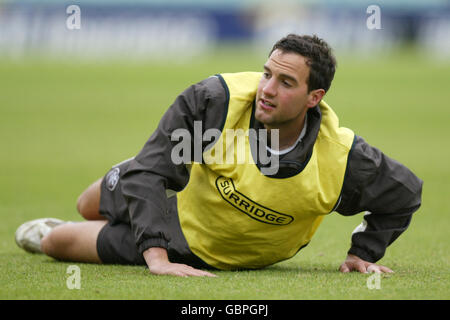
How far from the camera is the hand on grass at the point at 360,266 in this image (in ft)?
16.3

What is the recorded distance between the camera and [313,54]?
15.4 ft

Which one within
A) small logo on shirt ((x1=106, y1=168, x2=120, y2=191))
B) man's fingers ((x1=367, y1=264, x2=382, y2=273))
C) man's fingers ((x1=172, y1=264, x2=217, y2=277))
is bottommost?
man's fingers ((x1=367, y1=264, x2=382, y2=273))

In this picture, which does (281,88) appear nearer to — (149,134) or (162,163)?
(162,163)

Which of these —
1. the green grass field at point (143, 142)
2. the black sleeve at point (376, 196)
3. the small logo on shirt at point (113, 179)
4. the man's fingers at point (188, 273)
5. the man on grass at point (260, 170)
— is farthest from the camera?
the small logo on shirt at point (113, 179)

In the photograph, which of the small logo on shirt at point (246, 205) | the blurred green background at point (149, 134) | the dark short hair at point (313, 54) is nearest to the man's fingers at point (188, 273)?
the blurred green background at point (149, 134)

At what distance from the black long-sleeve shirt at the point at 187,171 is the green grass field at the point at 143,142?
36 cm

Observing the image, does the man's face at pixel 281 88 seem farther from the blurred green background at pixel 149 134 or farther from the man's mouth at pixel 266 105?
the blurred green background at pixel 149 134

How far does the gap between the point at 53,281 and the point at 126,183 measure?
71 centimetres

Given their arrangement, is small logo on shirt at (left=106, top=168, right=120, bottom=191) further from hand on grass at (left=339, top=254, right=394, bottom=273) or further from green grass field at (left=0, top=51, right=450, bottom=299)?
hand on grass at (left=339, top=254, right=394, bottom=273)

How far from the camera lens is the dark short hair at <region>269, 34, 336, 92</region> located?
183 inches

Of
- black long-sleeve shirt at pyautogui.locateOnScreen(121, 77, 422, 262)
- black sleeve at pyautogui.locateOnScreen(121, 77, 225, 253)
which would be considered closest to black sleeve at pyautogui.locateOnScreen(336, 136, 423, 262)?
black long-sleeve shirt at pyautogui.locateOnScreen(121, 77, 422, 262)

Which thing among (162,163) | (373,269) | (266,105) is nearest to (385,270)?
(373,269)

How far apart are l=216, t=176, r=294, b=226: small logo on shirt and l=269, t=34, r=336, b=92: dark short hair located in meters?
0.74

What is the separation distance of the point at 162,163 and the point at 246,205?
558 mm
